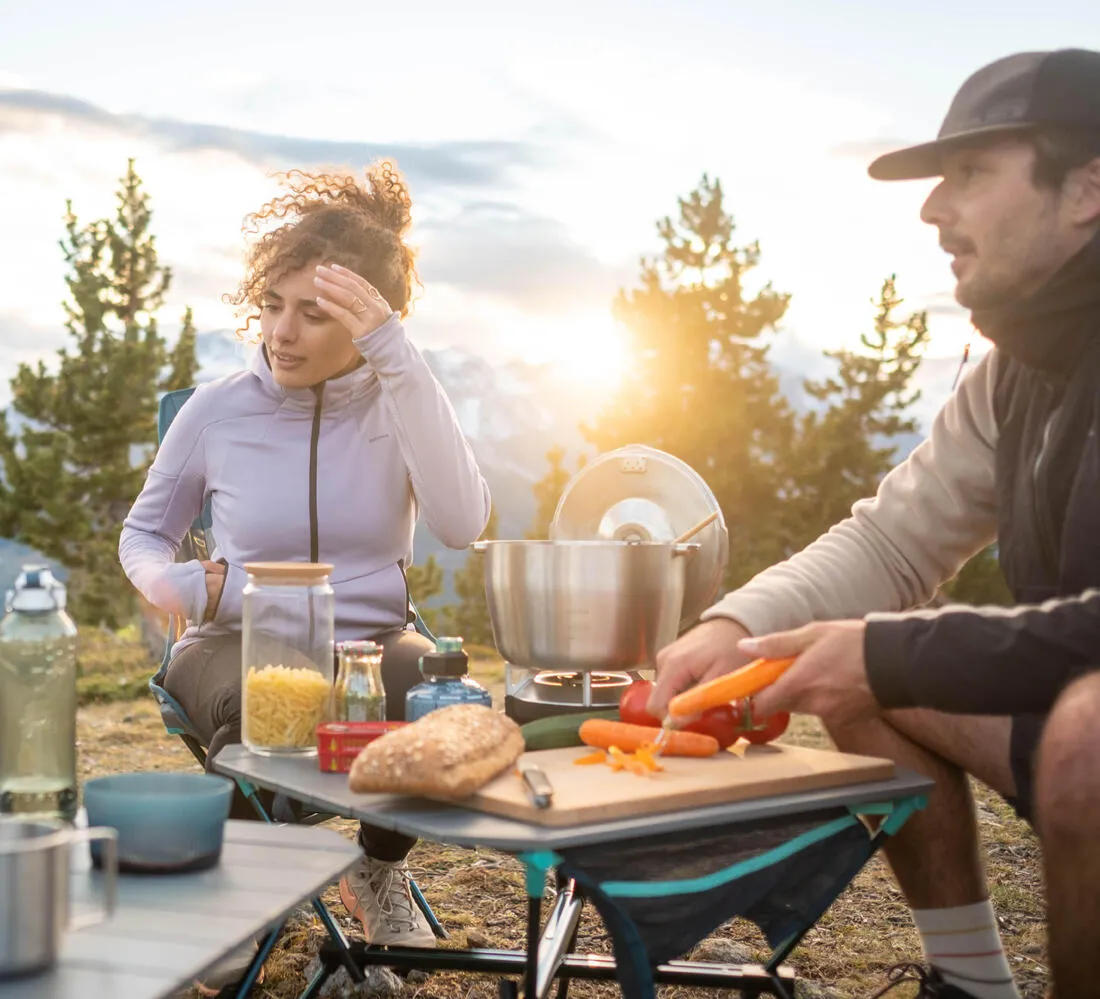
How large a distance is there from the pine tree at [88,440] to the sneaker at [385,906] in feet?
54.2

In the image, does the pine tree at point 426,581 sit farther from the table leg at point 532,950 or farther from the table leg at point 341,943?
the table leg at point 532,950

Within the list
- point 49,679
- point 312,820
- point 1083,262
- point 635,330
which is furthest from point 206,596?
point 635,330

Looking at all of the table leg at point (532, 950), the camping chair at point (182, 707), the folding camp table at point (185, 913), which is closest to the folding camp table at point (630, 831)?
the table leg at point (532, 950)

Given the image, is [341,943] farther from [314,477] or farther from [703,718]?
[314,477]

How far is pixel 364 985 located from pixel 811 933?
1.39 meters

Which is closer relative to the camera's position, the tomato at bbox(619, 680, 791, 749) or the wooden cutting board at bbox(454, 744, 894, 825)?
the wooden cutting board at bbox(454, 744, 894, 825)

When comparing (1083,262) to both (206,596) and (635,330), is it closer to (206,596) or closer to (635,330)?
(206,596)

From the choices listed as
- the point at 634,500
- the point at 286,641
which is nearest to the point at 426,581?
the point at 634,500

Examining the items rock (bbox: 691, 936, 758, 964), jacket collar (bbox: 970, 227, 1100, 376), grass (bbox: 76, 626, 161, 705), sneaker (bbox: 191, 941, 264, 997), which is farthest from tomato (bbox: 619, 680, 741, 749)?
grass (bbox: 76, 626, 161, 705)

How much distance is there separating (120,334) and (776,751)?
64.0 feet

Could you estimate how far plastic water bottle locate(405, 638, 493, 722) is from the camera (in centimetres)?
222

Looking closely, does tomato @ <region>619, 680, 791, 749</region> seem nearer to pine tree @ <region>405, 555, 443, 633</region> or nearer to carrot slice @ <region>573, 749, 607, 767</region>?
carrot slice @ <region>573, 749, 607, 767</region>

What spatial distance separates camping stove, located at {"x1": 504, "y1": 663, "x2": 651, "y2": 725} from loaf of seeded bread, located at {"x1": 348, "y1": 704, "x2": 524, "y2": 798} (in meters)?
0.73

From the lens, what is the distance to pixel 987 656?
1827 millimetres
